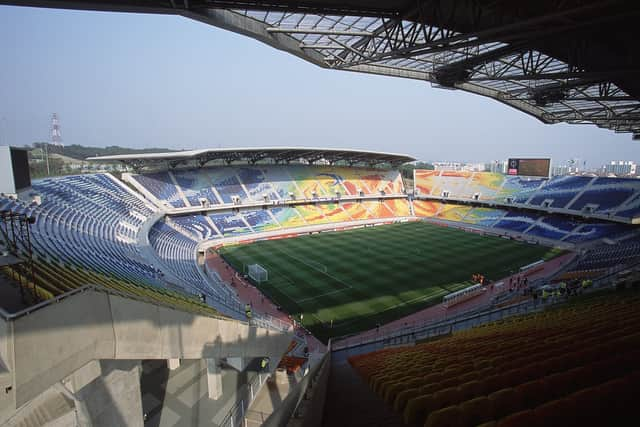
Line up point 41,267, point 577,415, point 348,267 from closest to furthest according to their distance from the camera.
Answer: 1. point 577,415
2. point 41,267
3. point 348,267

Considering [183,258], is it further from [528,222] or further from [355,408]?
[528,222]

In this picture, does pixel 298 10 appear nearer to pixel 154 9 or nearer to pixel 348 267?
pixel 154 9

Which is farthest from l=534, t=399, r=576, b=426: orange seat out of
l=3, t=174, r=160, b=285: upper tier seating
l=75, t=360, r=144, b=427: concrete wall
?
l=3, t=174, r=160, b=285: upper tier seating

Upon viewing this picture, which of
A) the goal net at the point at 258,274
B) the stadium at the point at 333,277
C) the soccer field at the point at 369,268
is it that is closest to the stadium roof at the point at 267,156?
the stadium at the point at 333,277

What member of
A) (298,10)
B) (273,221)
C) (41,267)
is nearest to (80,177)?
(273,221)

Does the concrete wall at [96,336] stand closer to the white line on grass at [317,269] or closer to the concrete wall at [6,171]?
the concrete wall at [6,171]

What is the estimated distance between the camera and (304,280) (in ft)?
81.6

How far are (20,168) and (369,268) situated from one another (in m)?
22.8

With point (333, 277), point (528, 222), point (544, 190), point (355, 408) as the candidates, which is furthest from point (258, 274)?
point (544, 190)

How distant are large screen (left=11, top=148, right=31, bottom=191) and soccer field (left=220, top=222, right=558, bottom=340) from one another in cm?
1359

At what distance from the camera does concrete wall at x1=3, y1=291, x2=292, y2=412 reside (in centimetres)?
462

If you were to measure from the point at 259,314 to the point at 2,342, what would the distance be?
1541 cm

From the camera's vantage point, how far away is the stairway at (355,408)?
14.2 ft

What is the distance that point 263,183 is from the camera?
150ft
